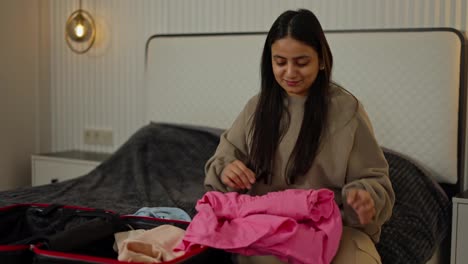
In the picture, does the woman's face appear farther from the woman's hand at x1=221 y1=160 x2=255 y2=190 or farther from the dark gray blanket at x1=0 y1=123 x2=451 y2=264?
the dark gray blanket at x1=0 y1=123 x2=451 y2=264

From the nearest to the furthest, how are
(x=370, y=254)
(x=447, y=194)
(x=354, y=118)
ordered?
(x=370, y=254), (x=354, y=118), (x=447, y=194)

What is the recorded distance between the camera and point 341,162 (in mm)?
1612

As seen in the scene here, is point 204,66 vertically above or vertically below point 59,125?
above

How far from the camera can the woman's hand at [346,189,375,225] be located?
1448 mm

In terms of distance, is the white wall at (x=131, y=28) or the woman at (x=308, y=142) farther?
the white wall at (x=131, y=28)

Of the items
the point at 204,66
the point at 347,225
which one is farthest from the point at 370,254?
the point at 204,66

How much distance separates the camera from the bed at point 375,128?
2.38 metres

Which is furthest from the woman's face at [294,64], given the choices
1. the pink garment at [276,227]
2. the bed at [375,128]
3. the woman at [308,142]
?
the bed at [375,128]

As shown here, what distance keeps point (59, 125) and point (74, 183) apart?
120cm

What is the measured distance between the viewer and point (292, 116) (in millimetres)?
1712

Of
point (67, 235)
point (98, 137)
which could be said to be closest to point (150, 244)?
point (67, 235)

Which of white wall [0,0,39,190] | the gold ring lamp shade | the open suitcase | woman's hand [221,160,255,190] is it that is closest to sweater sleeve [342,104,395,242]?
woman's hand [221,160,255,190]

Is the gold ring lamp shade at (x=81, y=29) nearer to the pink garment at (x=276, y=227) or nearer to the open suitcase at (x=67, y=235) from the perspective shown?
the open suitcase at (x=67, y=235)

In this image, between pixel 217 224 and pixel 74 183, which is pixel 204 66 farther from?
pixel 217 224
